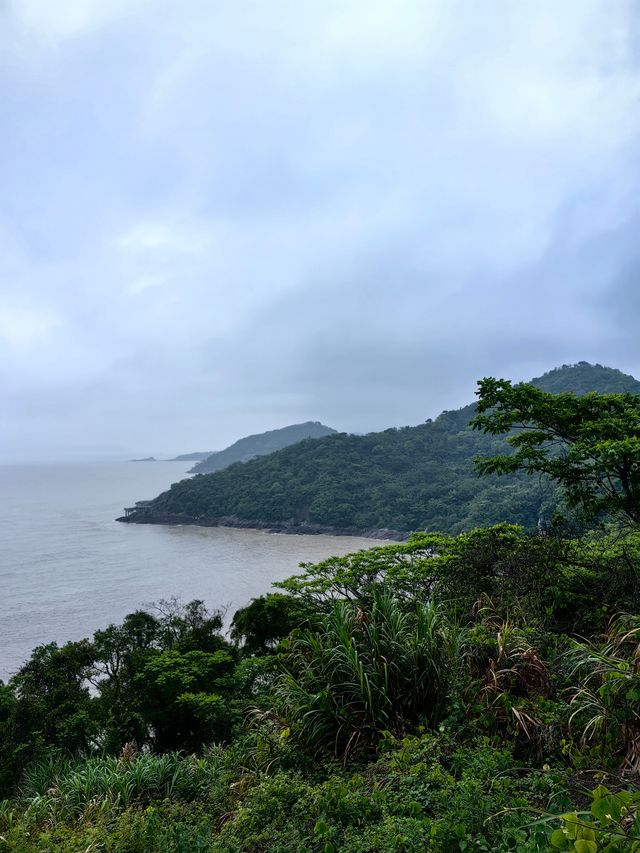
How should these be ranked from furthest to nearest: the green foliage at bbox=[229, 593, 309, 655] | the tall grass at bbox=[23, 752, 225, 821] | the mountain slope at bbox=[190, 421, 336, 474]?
the mountain slope at bbox=[190, 421, 336, 474]
the green foliage at bbox=[229, 593, 309, 655]
the tall grass at bbox=[23, 752, 225, 821]

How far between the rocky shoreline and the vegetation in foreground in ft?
124

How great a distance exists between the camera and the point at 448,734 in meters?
3.17

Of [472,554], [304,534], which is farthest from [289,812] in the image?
[304,534]

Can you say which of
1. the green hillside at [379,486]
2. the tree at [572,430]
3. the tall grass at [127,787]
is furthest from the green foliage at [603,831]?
the green hillside at [379,486]

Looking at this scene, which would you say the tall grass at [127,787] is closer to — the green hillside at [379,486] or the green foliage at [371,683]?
the green foliage at [371,683]

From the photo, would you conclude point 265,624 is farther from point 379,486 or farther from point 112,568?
point 379,486

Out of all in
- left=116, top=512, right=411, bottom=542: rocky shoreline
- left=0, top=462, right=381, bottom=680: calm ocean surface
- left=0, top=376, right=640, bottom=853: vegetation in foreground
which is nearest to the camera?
Answer: left=0, top=376, right=640, bottom=853: vegetation in foreground

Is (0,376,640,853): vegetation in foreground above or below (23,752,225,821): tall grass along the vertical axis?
above

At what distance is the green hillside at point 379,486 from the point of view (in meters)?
44.3

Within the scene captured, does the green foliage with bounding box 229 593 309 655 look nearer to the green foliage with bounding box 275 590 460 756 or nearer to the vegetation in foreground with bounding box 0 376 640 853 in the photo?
the vegetation in foreground with bounding box 0 376 640 853

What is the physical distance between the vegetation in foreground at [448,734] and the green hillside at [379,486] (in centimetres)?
3042

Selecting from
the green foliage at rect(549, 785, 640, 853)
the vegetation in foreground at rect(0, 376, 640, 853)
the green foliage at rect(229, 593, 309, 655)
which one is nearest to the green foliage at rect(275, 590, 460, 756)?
the vegetation in foreground at rect(0, 376, 640, 853)

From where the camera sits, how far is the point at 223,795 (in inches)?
142

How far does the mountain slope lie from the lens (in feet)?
449
